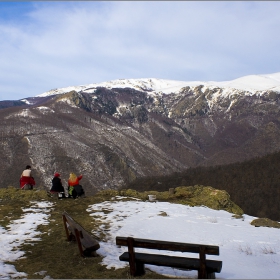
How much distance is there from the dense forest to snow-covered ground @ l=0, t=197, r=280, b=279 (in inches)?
4434

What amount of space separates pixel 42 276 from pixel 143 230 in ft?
18.2

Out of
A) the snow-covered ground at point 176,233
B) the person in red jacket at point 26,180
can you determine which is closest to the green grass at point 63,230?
the snow-covered ground at point 176,233

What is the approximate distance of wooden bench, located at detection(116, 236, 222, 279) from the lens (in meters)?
7.15

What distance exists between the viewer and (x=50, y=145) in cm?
16688

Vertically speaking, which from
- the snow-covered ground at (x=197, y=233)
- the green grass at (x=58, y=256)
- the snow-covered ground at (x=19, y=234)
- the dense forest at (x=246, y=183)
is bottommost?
the dense forest at (x=246, y=183)

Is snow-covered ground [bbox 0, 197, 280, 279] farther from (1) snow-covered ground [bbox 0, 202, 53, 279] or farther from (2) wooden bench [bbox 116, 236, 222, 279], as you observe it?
(2) wooden bench [bbox 116, 236, 222, 279]

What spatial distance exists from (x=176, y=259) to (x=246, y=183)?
14985cm

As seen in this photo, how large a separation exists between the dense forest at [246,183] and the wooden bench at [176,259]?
121 m

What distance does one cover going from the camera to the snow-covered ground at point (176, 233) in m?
8.73

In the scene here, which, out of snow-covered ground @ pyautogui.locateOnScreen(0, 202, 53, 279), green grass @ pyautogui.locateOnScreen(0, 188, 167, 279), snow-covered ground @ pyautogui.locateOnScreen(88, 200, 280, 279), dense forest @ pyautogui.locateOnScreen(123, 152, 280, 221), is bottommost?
dense forest @ pyautogui.locateOnScreen(123, 152, 280, 221)

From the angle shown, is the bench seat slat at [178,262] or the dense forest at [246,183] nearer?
the bench seat slat at [178,262]

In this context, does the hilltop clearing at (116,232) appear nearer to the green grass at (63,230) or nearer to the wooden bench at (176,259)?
the green grass at (63,230)

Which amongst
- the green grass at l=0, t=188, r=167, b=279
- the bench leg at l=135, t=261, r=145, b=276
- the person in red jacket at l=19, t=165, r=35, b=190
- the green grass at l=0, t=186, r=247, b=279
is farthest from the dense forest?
the bench leg at l=135, t=261, r=145, b=276

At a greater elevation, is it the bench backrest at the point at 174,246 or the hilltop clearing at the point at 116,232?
the bench backrest at the point at 174,246
